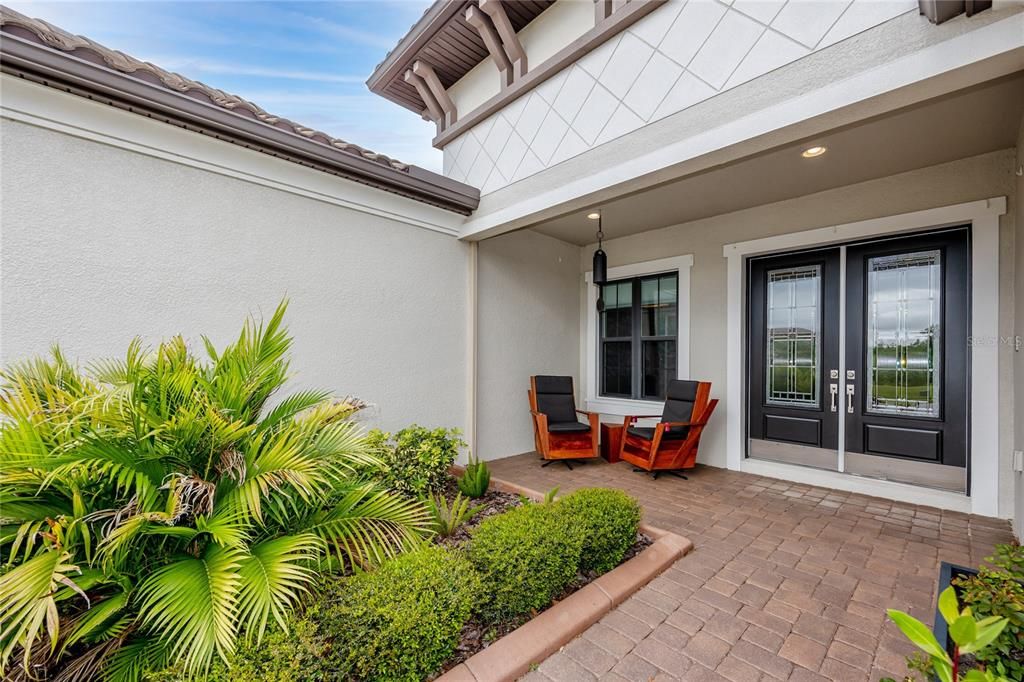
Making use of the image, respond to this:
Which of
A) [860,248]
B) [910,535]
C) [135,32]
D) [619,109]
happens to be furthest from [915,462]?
[135,32]

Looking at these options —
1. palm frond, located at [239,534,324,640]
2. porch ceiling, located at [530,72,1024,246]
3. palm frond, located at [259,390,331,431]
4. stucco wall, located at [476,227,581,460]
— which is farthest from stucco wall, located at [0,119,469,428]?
porch ceiling, located at [530,72,1024,246]

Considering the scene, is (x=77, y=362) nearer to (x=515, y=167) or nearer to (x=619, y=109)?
(x=515, y=167)

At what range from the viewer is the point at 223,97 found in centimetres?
317

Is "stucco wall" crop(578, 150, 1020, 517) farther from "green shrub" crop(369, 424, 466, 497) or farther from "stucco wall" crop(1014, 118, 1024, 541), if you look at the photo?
"green shrub" crop(369, 424, 466, 497)

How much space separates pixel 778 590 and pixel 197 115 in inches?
190

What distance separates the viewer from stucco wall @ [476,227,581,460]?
517 cm

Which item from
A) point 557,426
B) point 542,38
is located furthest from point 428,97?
point 557,426

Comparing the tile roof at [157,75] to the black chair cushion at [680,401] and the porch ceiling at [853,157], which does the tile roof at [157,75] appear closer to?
the porch ceiling at [853,157]

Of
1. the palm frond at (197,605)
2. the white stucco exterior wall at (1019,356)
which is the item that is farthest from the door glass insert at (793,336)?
the palm frond at (197,605)

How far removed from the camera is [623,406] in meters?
5.87

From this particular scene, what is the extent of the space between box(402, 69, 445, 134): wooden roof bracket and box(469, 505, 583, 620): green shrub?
4.81 m

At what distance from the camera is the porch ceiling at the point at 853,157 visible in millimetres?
2816

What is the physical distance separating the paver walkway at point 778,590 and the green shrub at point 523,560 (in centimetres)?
26

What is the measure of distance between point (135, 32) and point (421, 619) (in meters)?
4.59
